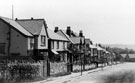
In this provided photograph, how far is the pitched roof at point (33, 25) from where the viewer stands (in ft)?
155

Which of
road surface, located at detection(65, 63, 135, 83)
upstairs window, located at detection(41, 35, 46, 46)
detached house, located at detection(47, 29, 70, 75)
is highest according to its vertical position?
upstairs window, located at detection(41, 35, 46, 46)

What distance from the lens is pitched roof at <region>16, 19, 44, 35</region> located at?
47156 mm

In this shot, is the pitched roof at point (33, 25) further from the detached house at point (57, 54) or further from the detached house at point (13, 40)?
the detached house at point (57, 54)

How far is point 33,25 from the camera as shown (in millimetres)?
48875

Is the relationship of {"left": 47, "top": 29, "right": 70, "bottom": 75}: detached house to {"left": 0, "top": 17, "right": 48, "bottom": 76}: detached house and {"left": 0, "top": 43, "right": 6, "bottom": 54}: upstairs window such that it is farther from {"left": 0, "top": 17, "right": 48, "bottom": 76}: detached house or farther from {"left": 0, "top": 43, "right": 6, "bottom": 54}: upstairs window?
{"left": 0, "top": 43, "right": 6, "bottom": 54}: upstairs window

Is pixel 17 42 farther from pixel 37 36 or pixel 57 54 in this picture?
pixel 57 54

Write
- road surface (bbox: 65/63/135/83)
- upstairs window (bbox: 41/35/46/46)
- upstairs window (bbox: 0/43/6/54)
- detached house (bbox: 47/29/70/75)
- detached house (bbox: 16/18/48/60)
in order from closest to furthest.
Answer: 1. road surface (bbox: 65/63/135/83)
2. detached house (bbox: 47/29/70/75)
3. upstairs window (bbox: 0/43/6/54)
4. detached house (bbox: 16/18/48/60)
5. upstairs window (bbox: 41/35/46/46)

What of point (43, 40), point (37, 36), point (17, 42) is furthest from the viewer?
point (43, 40)

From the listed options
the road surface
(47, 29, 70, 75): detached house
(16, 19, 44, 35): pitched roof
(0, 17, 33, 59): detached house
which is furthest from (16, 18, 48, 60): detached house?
the road surface

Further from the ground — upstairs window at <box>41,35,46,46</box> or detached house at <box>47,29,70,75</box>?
upstairs window at <box>41,35,46,46</box>

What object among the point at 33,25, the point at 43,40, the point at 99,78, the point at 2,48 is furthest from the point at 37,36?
the point at 99,78

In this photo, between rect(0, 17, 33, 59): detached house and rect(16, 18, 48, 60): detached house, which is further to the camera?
rect(16, 18, 48, 60): detached house

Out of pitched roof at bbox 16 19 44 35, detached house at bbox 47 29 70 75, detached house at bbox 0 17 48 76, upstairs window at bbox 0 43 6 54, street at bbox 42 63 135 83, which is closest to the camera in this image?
street at bbox 42 63 135 83

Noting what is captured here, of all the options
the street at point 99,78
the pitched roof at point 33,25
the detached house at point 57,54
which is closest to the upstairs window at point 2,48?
the pitched roof at point 33,25
